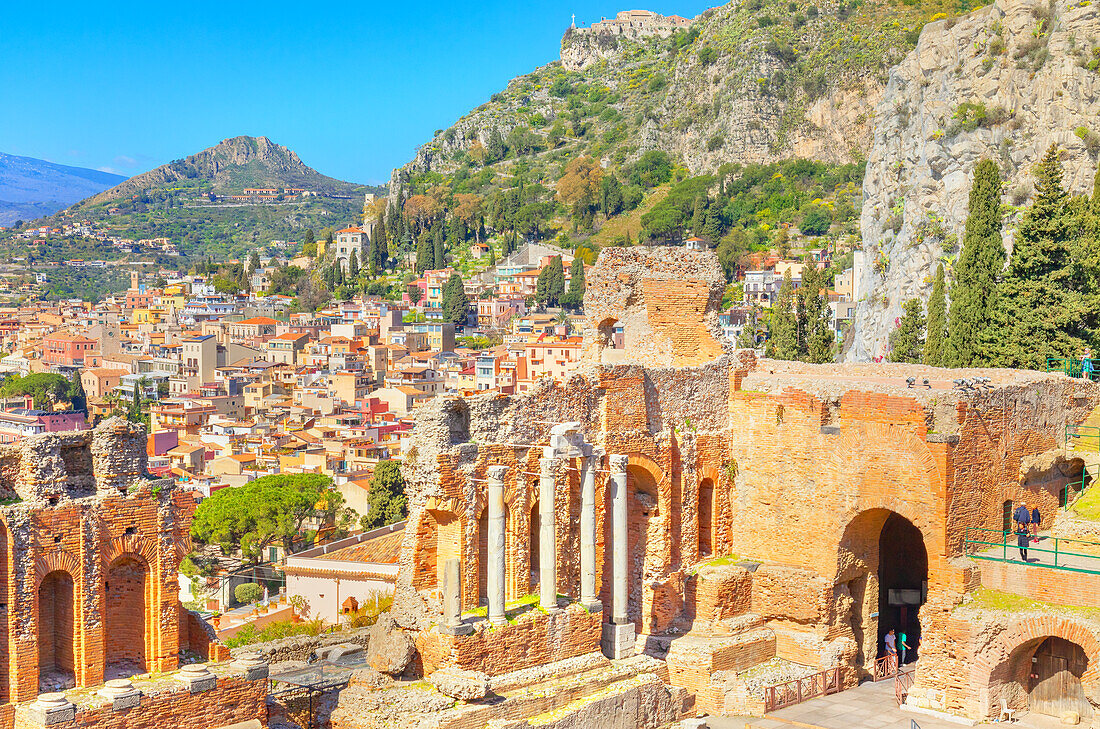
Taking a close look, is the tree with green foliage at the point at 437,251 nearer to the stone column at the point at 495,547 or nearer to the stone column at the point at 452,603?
the stone column at the point at 495,547

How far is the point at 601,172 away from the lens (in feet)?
528

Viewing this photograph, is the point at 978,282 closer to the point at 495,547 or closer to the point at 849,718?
the point at 849,718

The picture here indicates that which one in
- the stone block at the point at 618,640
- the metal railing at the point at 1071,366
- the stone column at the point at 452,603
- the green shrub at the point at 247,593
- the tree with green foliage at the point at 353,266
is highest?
the tree with green foliage at the point at 353,266

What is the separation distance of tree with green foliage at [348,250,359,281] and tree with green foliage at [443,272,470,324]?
29807mm

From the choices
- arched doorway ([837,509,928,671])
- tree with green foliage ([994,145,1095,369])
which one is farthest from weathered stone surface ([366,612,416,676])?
tree with green foliage ([994,145,1095,369])

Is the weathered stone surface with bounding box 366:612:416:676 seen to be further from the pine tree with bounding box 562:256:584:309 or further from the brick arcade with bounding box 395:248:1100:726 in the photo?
the pine tree with bounding box 562:256:584:309

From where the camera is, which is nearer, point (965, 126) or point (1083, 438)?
point (1083, 438)

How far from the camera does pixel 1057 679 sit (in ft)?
66.3

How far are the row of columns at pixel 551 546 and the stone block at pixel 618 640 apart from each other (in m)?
0.11

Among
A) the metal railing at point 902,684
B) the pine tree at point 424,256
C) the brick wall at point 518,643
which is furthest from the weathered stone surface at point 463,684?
the pine tree at point 424,256

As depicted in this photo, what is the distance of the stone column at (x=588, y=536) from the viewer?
65.1 ft

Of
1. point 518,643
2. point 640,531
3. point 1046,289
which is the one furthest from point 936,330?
point 518,643

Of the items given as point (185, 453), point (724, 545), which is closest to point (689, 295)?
point (724, 545)

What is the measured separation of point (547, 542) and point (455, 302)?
108999 millimetres
